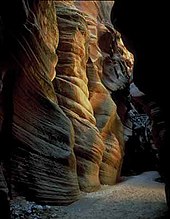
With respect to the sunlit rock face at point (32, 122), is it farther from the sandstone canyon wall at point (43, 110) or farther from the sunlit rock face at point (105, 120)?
the sunlit rock face at point (105, 120)

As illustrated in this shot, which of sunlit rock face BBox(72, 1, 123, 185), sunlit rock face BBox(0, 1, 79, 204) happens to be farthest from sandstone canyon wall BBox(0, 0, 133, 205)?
sunlit rock face BBox(72, 1, 123, 185)

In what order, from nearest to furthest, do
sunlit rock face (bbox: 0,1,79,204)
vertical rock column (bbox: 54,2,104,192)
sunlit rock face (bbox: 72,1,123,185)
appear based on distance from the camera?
sunlit rock face (bbox: 0,1,79,204) → vertical rock column (bbox: 54,2,104,192) → sunlit rock face (bbox: 72,1,123,185)

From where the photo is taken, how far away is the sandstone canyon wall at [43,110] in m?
8.91

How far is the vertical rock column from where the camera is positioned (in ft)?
43.7

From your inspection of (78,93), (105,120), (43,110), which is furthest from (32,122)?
(105,120)

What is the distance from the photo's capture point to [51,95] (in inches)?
458

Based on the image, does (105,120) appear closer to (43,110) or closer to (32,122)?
(43,110)

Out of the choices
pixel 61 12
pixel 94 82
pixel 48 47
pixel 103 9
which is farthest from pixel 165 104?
pixel 103 9

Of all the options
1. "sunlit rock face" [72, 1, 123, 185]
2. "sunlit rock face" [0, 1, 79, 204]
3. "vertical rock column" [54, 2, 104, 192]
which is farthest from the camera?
"sunlit rock face" [72, 1, 123, 185]

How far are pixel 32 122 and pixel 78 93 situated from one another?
16.6 feet

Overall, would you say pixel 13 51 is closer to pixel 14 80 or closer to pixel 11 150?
pixel 14 80

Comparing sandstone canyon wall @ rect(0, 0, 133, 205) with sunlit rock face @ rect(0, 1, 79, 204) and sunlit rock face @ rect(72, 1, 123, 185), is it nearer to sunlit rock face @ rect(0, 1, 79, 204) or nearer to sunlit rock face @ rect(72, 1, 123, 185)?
sunlit rock face @ rect(0, 1, 79, 204)

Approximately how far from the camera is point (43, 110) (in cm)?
1045

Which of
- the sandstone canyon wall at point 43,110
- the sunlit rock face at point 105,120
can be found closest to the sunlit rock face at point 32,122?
the sandstone canyon wall at point 43,110
